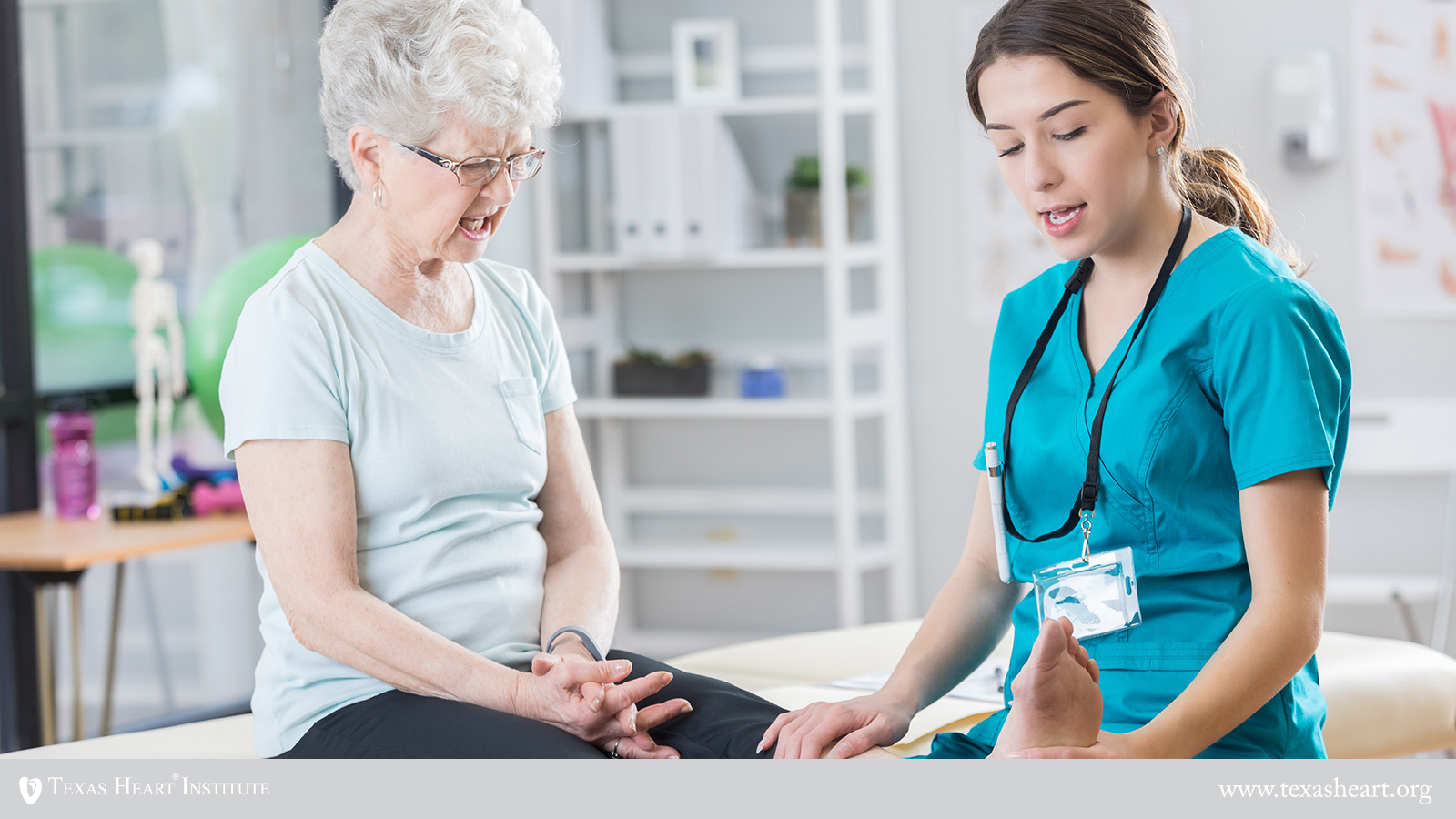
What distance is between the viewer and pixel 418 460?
4.37 feet

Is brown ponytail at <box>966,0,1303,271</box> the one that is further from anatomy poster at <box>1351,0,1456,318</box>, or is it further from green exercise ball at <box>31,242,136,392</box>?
anatomy poster at <box>1351,0,1456,318</box>

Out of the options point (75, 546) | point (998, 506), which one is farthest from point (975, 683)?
point (75, 546)

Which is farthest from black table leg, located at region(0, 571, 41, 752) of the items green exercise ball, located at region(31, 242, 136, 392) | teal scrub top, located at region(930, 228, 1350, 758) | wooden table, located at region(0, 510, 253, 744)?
teal scrub top, located at region(930, 228, 1350, 758)

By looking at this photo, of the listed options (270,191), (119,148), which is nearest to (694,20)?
(270,191)

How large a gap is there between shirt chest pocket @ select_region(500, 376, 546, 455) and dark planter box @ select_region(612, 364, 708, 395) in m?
2.34

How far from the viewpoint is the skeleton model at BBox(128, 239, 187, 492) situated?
9.90ft

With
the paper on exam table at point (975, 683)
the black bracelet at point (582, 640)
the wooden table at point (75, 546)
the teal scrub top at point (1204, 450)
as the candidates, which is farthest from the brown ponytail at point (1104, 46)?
the wooden table at point (75, 546)

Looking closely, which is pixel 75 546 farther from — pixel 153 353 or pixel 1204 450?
pixel 1204 450

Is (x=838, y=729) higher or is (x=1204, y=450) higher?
(x=1204, y=450)

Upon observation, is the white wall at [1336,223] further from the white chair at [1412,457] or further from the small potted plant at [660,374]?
the small potted plant at [660,374]

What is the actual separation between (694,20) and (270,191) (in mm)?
1401

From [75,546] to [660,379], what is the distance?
69.8 inches

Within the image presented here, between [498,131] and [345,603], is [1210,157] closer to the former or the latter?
[498,131]

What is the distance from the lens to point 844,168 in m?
3.78
